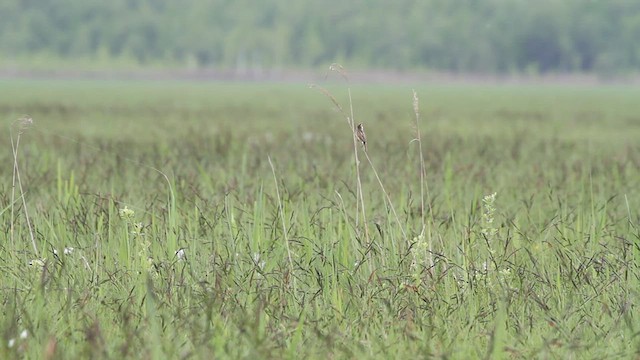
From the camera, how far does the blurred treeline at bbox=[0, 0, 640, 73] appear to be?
116 m

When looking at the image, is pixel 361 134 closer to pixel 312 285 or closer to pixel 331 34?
pixel 312 285

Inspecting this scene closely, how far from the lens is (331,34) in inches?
5005

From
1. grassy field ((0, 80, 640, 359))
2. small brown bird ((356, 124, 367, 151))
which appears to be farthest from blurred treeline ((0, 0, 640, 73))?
small brown bird ((356, 124, 367, 151))

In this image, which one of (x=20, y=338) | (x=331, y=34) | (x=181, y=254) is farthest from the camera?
(x=331, y=34)

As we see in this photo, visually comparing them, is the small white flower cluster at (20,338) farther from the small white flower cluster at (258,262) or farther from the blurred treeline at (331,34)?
the blurred treeline at (331,34)

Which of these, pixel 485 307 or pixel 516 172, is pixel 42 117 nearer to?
pixel 516 172

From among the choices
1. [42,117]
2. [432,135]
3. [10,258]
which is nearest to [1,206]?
[10,258]

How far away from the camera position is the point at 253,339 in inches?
109

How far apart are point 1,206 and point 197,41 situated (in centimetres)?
11379

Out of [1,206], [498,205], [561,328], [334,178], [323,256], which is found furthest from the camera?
[334,178]

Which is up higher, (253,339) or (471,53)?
(253,339)

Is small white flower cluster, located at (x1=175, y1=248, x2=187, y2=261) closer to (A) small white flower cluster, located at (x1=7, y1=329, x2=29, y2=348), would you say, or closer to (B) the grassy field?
(B) the grassy field

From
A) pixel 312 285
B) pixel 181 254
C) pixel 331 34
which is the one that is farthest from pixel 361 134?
pixel 331 34

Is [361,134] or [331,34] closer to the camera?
[361,134]
